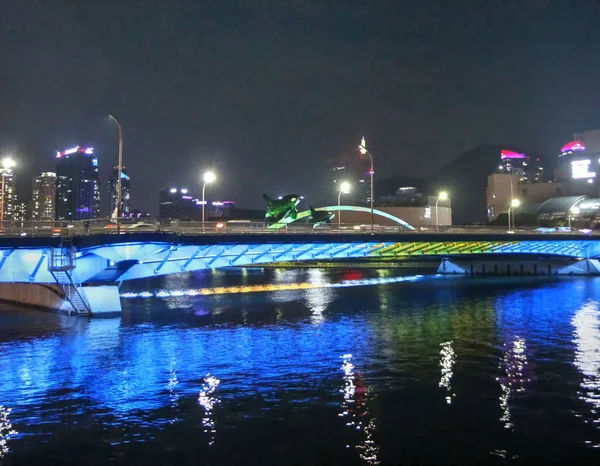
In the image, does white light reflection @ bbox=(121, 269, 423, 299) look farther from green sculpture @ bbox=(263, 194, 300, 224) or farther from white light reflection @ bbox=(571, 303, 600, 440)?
white light reflection @ bbox=(571, 303, 600, 440)

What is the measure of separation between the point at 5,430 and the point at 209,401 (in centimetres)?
677

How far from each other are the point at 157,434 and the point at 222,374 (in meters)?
8.13

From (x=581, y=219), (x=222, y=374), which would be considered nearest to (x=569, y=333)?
(x=222, y=374)

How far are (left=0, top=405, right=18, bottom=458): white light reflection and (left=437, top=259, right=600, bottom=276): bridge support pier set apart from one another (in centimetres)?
9119

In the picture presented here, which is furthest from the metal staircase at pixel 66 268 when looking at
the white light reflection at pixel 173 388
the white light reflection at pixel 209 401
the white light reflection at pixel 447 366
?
the white light reflection at pixel 447 366

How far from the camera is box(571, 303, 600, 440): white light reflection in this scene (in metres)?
20.3

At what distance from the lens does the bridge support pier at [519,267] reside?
93250 millimetres

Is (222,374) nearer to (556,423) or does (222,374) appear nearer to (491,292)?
(556,423)

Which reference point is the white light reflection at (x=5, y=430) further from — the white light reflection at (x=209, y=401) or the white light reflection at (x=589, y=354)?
the white light reflection at (x=589, y=354)

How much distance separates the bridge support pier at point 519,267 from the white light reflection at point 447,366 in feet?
235

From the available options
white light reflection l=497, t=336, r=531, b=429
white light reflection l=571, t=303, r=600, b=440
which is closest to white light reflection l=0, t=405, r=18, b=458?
white light reflection l=497, t=336, r=531, b=429

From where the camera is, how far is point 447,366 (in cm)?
2630

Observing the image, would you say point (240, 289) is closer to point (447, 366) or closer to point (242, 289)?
point (242, 289)

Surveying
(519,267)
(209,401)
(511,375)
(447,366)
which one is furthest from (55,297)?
(519,267)
